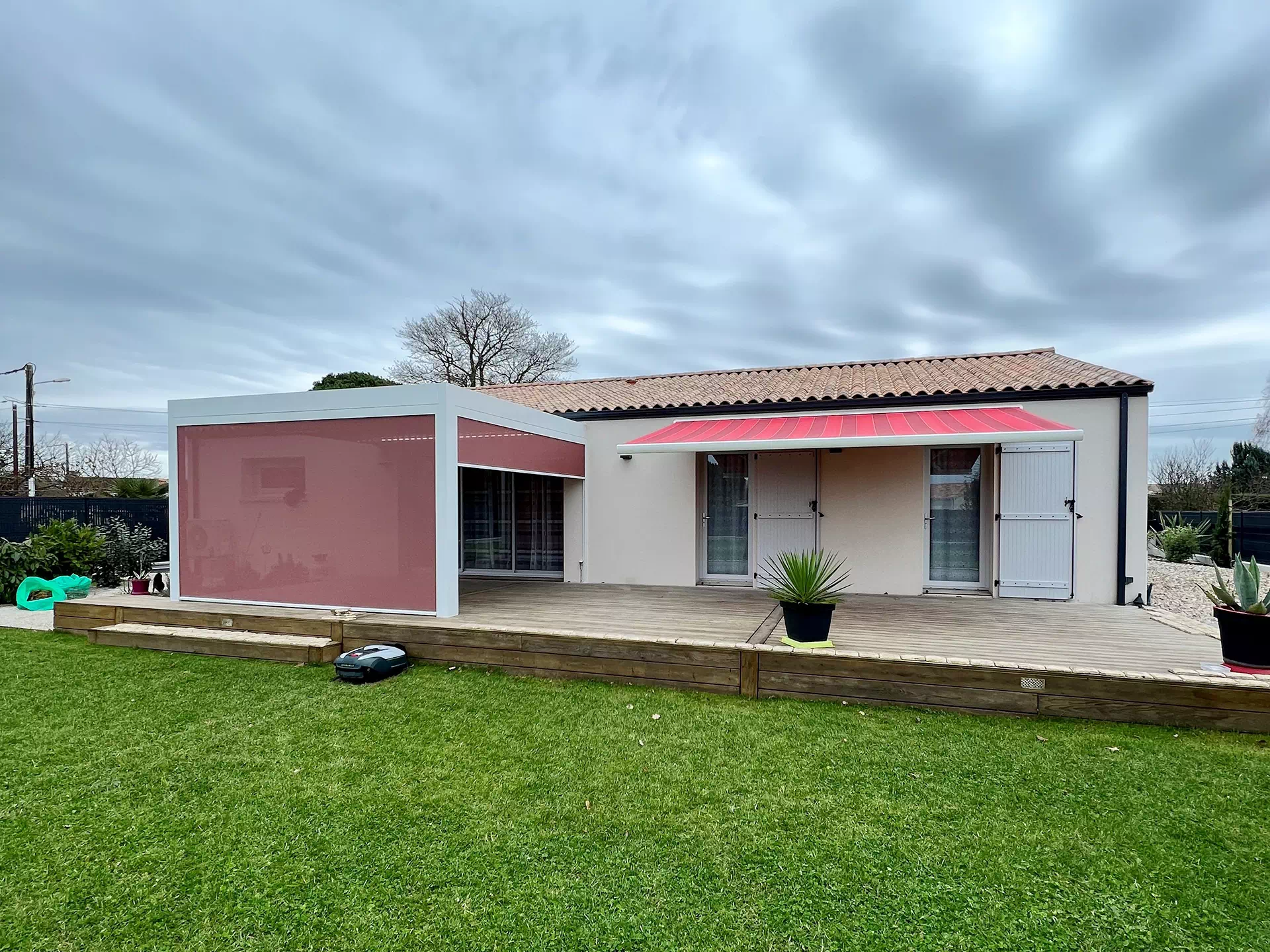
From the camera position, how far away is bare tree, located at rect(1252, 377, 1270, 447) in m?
39.5

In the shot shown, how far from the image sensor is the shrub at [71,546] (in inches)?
619

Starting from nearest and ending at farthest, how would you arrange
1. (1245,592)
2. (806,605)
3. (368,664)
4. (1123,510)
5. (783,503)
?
(1245,592) → (806,605) → (368,664) → (1123,510) → (783,503)

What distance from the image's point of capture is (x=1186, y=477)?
3459cm

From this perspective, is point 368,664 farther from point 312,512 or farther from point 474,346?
point 474,346

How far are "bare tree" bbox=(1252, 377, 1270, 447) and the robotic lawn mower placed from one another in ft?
175

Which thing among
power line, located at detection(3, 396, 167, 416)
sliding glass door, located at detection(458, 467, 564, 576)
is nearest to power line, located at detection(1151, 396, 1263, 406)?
sliding glass door, located at detection(458, 467, 564, 576)

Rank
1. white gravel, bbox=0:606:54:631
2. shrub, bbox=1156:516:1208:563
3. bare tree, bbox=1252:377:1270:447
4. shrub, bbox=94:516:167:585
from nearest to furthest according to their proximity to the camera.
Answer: white gravel, bbox=0:606:54:631 < shrub, bbox=94:516:167:585 < shrub, bbox=1156:516:1208:563 < bare tree, bbox=1252:377:1270:447

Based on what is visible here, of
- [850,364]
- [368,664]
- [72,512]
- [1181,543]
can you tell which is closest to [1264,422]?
[1181,543]

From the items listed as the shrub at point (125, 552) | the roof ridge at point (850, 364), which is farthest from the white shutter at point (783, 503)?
the shrub at point (125, 552)

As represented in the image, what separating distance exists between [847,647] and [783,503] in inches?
211

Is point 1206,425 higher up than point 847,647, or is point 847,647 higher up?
point 1206,425

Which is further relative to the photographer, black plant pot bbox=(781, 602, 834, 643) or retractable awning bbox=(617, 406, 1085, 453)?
retractable awning bbox=(617, 406, 1085, 453)

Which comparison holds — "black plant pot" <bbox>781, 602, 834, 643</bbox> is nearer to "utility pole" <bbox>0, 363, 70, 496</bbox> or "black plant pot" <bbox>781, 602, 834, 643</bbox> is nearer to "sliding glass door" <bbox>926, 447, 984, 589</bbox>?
"sliding glass door" <bbox>926, 447, 984, 589</bbox>

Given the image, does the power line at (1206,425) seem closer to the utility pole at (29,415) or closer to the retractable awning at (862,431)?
the retractable awning at (862,431)
